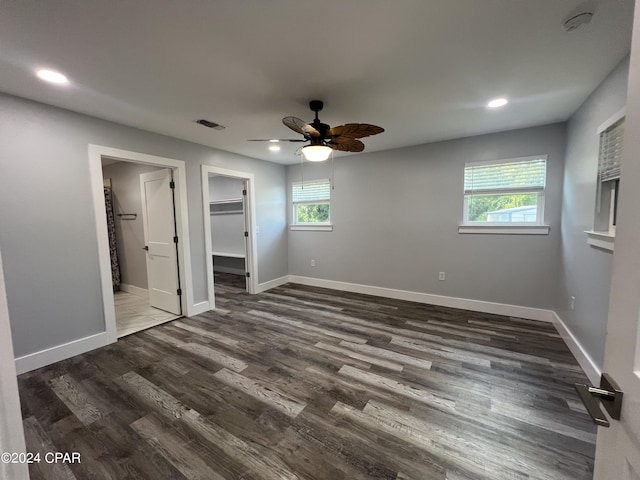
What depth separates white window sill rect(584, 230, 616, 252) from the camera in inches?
77.2

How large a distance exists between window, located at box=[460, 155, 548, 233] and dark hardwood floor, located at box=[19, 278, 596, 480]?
1.43m

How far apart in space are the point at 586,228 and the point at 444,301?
2.01 m

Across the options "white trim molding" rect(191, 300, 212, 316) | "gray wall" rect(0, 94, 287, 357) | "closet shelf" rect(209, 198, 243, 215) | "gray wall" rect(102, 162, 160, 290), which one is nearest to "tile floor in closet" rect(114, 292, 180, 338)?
"white trim molding" rect(191, 300, 212, 316)

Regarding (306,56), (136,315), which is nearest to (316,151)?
(306,56)

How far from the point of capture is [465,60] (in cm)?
195

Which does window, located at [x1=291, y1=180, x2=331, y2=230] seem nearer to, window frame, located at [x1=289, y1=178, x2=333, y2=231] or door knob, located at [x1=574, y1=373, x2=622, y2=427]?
window frame, located at [x1=289, y1=178, x2=333, y2=231]

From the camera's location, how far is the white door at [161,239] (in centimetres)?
378

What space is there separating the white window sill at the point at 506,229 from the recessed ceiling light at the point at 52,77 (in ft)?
15.2

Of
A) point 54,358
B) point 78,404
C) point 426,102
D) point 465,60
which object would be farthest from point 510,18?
point 54,358

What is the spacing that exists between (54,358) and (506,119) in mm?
5555

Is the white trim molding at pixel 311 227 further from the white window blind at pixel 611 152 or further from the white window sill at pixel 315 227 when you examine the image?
the white window blind at pixel 611 152

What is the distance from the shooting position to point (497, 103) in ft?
8.77

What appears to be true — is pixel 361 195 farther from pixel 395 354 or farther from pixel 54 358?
pixel 54 358

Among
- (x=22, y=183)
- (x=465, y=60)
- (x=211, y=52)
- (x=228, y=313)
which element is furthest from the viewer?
(x=228, y=313)
